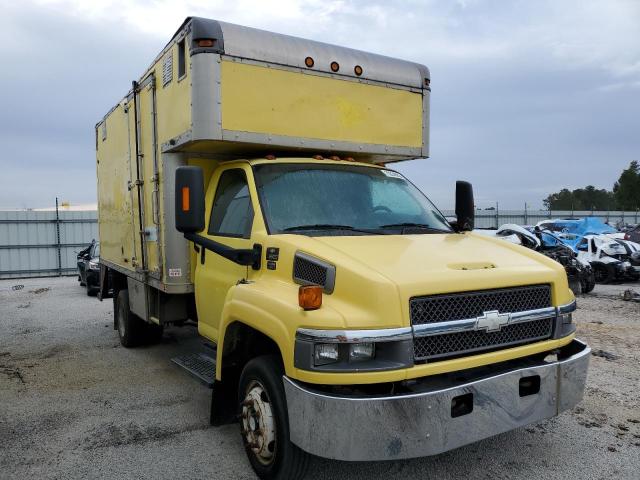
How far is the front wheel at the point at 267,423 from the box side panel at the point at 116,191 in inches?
136

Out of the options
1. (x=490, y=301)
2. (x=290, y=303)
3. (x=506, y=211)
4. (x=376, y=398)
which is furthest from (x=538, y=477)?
(x=506, y=211)

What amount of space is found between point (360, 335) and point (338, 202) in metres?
1.69

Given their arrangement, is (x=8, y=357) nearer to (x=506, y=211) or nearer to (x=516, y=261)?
(x=516, y=261)

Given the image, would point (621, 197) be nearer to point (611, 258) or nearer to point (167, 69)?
point (611, 258)

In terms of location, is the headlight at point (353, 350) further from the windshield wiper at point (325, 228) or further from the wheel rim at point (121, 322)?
the wheel rim at point (121, 322)

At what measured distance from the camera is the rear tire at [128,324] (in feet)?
24.3

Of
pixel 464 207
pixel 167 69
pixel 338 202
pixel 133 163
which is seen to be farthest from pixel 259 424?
pixel 133 163

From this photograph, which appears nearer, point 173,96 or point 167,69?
point 173,96

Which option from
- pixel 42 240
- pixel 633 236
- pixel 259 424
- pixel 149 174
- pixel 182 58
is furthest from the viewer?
pixel 42 240

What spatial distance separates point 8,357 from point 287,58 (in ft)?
19.3

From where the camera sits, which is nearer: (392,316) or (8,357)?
(392,316)

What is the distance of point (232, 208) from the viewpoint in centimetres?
455

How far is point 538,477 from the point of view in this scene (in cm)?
364

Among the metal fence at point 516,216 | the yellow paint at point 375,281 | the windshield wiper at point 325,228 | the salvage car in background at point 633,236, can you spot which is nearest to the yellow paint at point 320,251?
the yellow paint at point 375,281
